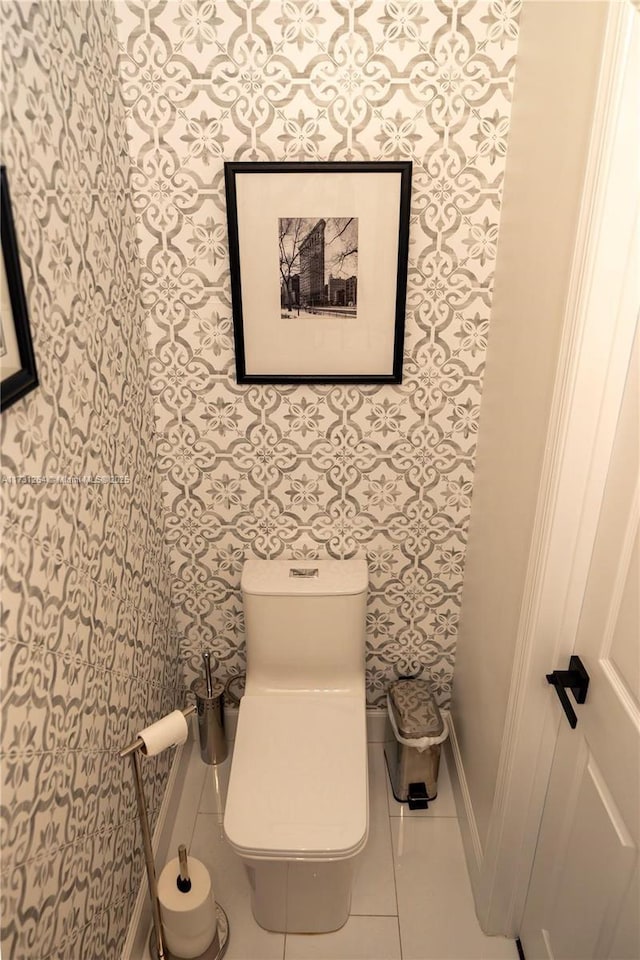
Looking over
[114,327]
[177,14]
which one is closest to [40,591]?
[114,327]

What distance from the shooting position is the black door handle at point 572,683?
1.35 metres

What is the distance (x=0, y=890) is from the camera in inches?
41.8

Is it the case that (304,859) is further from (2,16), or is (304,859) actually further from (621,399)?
(2,16)

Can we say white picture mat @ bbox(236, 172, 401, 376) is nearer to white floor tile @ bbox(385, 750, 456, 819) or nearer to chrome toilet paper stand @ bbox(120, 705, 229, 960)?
chrome toilet paper stand @ bbox(120, 705, 229, 960)

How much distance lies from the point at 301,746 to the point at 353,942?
0.53 metres

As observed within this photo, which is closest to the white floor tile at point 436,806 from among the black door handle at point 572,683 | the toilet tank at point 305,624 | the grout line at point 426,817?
the grout line at point 426,817

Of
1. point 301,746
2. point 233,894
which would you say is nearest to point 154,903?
point 233,894

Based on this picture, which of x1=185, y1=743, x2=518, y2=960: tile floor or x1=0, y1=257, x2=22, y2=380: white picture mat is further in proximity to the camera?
x1=185, y1=743, x2=518, y2=960: tile floor

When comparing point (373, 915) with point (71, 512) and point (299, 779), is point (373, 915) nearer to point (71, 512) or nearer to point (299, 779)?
point (299, 779)

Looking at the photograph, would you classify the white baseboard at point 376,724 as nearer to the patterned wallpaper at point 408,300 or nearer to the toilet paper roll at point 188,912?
the patterned wallpaper at point 408,300

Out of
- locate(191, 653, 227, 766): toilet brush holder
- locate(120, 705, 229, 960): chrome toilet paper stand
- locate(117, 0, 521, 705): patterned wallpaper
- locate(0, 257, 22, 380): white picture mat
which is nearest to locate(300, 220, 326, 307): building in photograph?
locate(117, 0, 521, 705): patterned wallpaper

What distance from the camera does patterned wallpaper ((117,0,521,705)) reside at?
1576mm

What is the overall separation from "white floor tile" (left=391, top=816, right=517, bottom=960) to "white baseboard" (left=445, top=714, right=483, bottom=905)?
0.03 metres

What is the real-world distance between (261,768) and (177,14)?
6.10 ft
